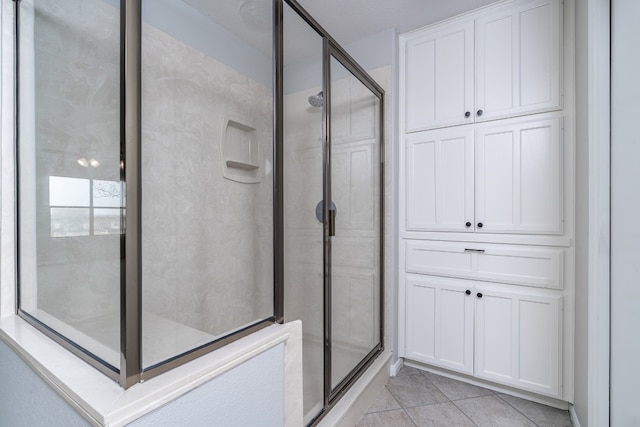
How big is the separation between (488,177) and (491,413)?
1313 millimetres

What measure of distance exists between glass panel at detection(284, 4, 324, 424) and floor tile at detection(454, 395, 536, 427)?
0.87 metres

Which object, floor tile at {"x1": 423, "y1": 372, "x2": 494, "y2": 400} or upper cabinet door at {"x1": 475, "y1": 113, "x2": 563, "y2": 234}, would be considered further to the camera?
floor tile at {"x1": 423, "y1": 372, "x2": 494, "y2": 400}

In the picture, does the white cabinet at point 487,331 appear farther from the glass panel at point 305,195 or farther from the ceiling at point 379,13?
the ceiling at point 379,13

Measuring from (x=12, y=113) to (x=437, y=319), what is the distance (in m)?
2.30

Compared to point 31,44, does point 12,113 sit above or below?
below

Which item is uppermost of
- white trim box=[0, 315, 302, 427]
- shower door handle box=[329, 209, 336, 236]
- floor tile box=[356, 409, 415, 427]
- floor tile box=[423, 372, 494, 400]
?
shower door handle box=[329, 209, 336, 236]

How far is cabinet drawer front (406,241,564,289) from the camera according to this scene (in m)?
1.59

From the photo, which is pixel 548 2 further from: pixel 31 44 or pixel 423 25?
pixel 31 44

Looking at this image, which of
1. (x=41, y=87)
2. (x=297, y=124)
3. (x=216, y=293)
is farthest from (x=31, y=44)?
(x=216, y=293)

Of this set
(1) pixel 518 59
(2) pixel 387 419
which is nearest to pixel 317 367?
(2) pixel 387 419

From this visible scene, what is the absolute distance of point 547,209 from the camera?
159 cm

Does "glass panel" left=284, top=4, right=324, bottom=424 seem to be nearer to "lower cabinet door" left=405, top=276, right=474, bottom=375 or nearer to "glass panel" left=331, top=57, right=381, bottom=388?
"glass panel" left=331, top=57, right=381, bottom=388
